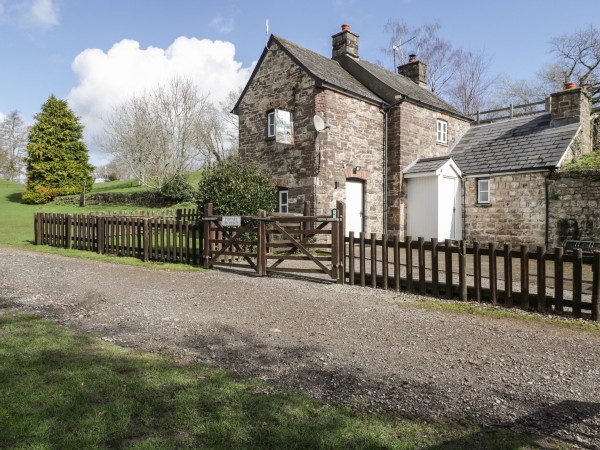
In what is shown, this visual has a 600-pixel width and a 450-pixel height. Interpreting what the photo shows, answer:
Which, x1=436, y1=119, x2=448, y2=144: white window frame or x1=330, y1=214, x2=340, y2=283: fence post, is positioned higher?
x1=436, y1=119, x2=448, y2=144: white window frame

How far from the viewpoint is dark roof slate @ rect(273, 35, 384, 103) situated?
16202 millimetres

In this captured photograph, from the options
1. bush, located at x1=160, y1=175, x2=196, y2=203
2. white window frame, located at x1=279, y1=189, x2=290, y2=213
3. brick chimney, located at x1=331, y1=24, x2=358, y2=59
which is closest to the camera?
white window frame, located at x1=279, y1=189, x2=290, y2=213

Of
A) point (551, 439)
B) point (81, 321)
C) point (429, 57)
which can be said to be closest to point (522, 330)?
point (551, 439)

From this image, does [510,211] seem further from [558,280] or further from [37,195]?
[37,195]

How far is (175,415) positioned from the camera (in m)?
3.10

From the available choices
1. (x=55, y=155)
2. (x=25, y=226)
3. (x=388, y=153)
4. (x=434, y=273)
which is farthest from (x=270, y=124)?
(x=55, y=155)

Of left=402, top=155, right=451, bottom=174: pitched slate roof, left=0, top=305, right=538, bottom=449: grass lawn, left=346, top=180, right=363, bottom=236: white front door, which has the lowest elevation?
left=0, top=305, right=538, bottom=449: grass lawn

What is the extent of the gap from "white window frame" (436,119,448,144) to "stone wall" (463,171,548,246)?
3.28 meters

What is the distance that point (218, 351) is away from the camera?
462 cm

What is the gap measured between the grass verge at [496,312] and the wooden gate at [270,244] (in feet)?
7.65

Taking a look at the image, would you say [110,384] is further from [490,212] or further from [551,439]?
[490,212]

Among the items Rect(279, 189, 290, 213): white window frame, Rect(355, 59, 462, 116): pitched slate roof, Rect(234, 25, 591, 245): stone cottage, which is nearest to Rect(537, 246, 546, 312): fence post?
Rect(234, 25, 591, 245): stone cottage

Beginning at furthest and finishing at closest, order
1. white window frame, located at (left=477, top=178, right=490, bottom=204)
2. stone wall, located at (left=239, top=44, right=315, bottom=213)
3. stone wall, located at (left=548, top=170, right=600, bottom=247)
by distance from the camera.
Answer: white window frame, located at (left=477, top=178, right=490, bottom=204), stone wall, located at (left=239, top=44, right=315, bottom=213), stone wall, located at (left=548, top=170, right=600, bottom=247)

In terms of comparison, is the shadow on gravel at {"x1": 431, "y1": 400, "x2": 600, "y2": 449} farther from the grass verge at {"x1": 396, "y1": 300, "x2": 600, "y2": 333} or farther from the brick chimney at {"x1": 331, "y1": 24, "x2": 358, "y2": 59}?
the brick chimney at {"x1": 331, "y1": 24, "x2": 358, "y2": 59}
